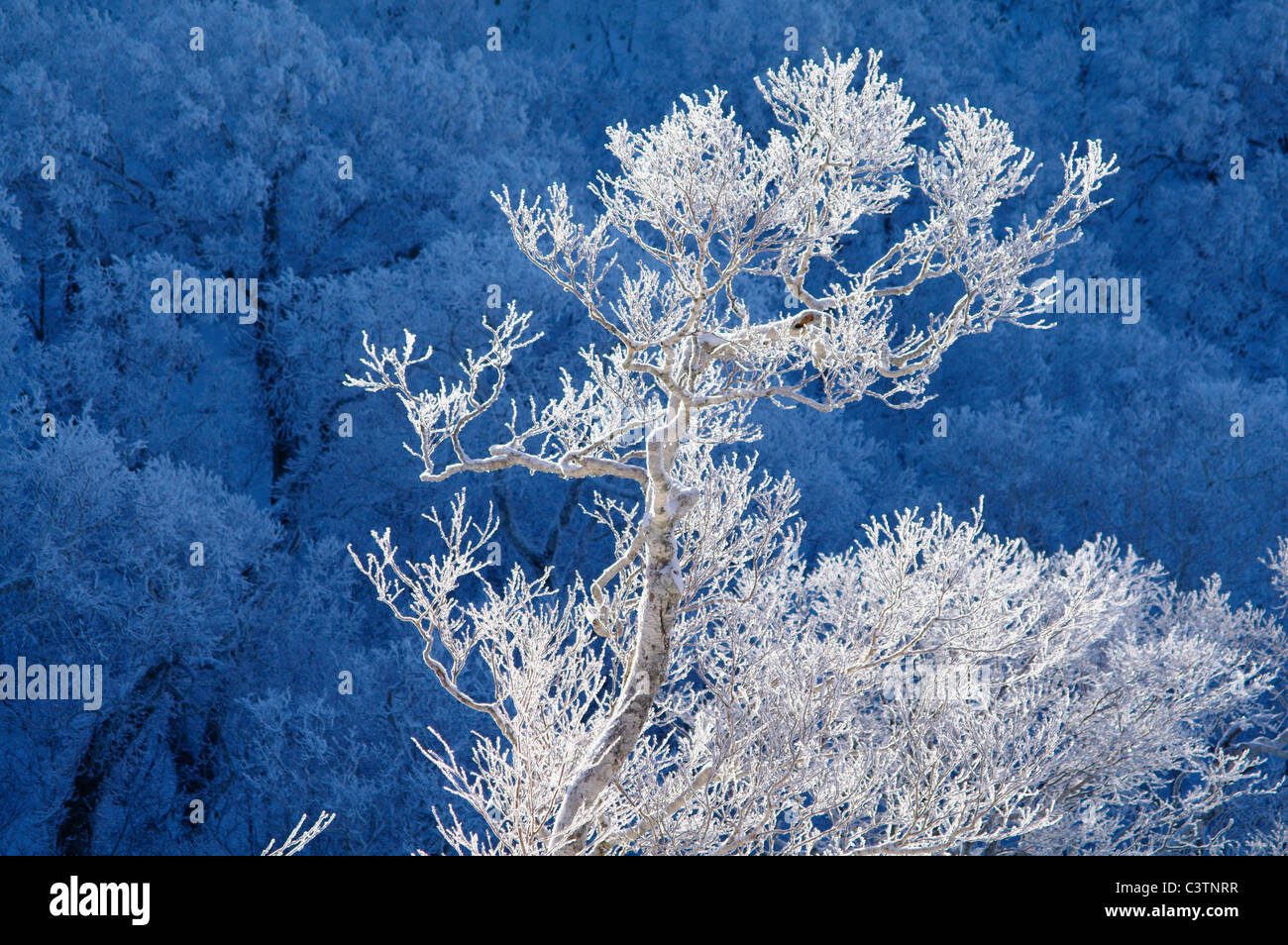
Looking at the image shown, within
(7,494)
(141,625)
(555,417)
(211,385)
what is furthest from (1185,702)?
(211,385)

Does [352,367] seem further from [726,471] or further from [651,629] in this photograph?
[651,629]

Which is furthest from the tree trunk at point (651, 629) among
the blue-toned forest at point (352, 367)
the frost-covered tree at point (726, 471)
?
the blue-toned forest at point (352, 367)

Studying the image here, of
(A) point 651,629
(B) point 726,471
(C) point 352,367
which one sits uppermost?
(C) point 352,367

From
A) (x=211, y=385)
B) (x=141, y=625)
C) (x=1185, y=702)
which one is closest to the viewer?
(x=1185, y=702)

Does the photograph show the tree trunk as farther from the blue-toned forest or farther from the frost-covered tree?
the blue-toned forest

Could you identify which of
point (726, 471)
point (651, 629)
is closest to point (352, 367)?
point (726, 471)

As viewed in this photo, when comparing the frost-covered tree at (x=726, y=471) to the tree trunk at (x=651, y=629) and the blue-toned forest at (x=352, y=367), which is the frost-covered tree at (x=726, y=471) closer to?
the tree trunk at (x=651, y=629)

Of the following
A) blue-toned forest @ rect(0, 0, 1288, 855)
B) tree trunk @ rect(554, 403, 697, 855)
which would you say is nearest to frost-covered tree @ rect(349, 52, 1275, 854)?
tree trunk @ rect(554, 403, 697, 855)

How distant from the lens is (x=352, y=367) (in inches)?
806

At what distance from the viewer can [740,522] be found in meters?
8.99

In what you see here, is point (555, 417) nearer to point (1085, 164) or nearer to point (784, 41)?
point (1085, 164)

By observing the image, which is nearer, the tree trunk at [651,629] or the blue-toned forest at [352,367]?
the tree trunk at [651,629]

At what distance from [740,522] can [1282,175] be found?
27387 mm

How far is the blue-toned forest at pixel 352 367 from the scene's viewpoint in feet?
54.3
